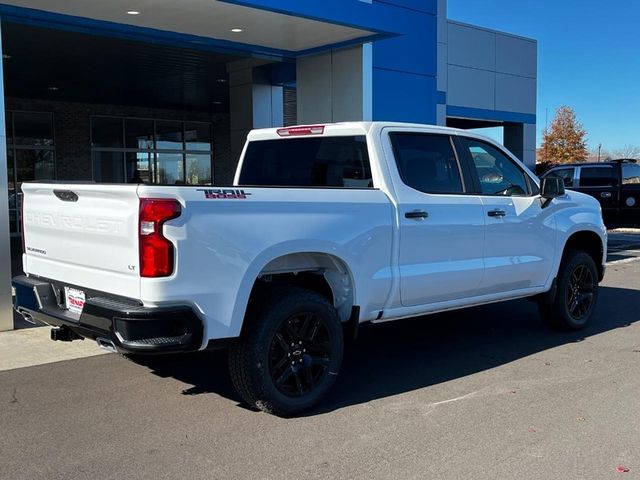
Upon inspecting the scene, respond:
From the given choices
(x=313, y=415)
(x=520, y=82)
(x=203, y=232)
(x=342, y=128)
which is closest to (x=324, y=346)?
(x=313, y=415)

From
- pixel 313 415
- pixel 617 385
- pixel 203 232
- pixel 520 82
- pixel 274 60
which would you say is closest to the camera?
pixel 203 232

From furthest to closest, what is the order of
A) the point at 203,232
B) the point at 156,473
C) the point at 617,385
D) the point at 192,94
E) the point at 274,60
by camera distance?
the point at 192,94, the point at 274,60, the point at 617,385, the point at 203,232, the point at 156,473

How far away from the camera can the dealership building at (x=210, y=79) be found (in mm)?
9445

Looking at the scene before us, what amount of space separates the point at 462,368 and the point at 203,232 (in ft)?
9.45

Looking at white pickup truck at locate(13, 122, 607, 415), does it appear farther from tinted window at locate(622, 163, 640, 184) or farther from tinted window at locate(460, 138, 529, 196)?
tinted window at locate(622, 163, 640, 184)

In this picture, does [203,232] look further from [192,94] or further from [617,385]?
[192,94]

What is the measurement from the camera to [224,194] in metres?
4.13

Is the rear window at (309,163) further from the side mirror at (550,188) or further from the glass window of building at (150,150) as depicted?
the glass window of building at (150,150)

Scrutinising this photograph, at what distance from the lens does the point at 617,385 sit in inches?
208

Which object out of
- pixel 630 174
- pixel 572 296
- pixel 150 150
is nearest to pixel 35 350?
pixel 572 296

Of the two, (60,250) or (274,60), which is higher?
(274,60)

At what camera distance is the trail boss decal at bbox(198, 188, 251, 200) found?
4.05 metres

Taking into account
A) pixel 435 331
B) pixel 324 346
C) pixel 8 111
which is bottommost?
pixel 435 331

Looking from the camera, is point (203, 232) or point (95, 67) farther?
point (95, 67)
